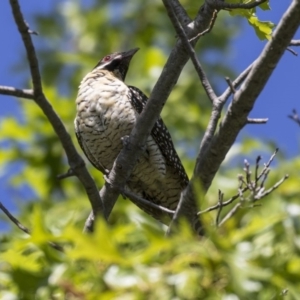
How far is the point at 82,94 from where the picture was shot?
6180 millimetres

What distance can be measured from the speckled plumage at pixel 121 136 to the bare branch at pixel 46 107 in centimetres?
158

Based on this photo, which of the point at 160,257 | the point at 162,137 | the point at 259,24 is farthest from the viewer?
the point at 162,137

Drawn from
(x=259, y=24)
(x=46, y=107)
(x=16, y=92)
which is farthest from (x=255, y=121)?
(x=16, y=92)

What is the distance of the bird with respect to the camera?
5.93 meters

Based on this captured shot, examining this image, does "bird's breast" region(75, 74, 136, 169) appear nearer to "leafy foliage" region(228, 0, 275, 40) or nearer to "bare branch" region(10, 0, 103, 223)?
"bare branch" region(10, 0, 103, 223)

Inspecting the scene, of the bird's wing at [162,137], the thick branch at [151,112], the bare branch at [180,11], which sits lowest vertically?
the bird's wing at [162,137]

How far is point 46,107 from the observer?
12.7ft

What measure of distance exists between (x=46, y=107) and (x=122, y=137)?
1840 mm

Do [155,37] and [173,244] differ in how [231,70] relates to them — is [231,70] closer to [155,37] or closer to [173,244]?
[155,37]

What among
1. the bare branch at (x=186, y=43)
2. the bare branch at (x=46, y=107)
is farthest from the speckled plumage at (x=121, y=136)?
the bare branch at (x=186, y=43)

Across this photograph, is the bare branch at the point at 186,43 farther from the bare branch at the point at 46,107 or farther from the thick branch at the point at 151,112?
the bare branch at the point at 46,107

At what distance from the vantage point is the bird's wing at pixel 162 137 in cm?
603

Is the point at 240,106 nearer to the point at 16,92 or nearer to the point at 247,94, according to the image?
the point at 247,94

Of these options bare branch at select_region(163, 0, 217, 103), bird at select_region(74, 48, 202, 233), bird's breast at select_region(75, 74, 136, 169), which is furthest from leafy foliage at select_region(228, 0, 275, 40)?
bird's breast at select_region(75, 74, 136, 169)
